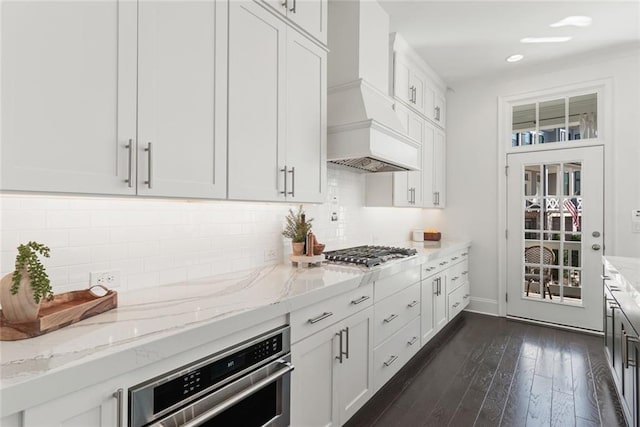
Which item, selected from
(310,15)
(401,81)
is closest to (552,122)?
(401,81)

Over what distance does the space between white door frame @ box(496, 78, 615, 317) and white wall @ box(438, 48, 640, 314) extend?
1.4 inches

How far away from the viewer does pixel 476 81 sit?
439 centimetres

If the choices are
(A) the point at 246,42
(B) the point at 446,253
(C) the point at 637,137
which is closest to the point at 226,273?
(A) the point at 246,42

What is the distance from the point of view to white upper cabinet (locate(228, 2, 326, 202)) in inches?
67.4

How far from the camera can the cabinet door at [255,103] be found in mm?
1691

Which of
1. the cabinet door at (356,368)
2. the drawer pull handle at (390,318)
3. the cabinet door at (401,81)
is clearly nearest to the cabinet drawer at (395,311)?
the drawer pull handle at (390,318)

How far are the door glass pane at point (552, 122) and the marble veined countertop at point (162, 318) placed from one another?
324 cm

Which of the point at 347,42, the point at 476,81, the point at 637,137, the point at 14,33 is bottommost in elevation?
the point at 14,33

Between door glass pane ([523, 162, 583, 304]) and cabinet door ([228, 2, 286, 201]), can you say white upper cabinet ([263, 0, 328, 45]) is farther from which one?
door glass pane ([523, 162, 583, 304])

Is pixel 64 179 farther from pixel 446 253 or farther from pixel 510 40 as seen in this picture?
pixel 510 40

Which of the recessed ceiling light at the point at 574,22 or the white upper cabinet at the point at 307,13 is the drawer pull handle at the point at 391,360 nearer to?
the white upper cabinet at the point at 307,13

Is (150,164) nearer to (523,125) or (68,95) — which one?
(68,95)

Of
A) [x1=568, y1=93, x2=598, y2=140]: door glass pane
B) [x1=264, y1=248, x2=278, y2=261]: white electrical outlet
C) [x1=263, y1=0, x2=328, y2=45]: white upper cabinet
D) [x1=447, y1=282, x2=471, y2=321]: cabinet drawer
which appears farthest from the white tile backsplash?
[x1=568, y1=93, x2=598, y2=140]: door glass pane

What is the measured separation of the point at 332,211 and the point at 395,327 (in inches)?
43.1
